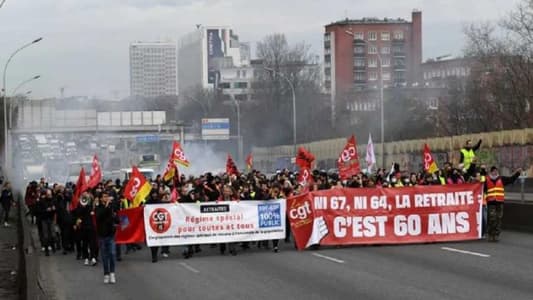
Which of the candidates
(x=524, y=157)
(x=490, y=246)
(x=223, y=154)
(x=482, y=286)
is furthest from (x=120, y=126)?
(x=482, y=286)

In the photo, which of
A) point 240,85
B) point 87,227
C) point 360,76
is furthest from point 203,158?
point 240,85

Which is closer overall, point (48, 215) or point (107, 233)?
point (107, 233)

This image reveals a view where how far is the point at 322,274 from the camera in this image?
61.6 ft

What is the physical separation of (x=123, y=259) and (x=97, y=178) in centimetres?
432

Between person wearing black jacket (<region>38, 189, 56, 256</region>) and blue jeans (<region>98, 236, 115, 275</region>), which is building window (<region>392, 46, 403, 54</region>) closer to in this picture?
person wearing black jacket (<region>38, 189, 56, 256</region>)

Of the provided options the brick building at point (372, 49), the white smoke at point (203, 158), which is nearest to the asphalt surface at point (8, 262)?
the white smoke at point (203, 158)

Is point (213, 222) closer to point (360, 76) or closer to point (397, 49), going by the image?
point (397, 49)

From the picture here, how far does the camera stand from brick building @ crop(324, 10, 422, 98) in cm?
16112

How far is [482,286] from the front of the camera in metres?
16.1

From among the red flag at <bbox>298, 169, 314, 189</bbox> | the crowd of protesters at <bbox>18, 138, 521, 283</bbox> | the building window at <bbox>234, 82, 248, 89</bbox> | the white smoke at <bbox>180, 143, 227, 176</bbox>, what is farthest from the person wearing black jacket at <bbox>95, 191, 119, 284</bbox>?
the building window at <bbox>234, 82, 248, 89</bbox>

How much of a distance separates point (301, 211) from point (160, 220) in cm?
332

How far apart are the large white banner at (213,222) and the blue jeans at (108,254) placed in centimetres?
406

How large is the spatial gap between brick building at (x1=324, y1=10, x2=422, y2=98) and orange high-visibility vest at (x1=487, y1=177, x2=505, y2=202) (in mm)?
133598

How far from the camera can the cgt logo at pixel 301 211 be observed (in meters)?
24.4
